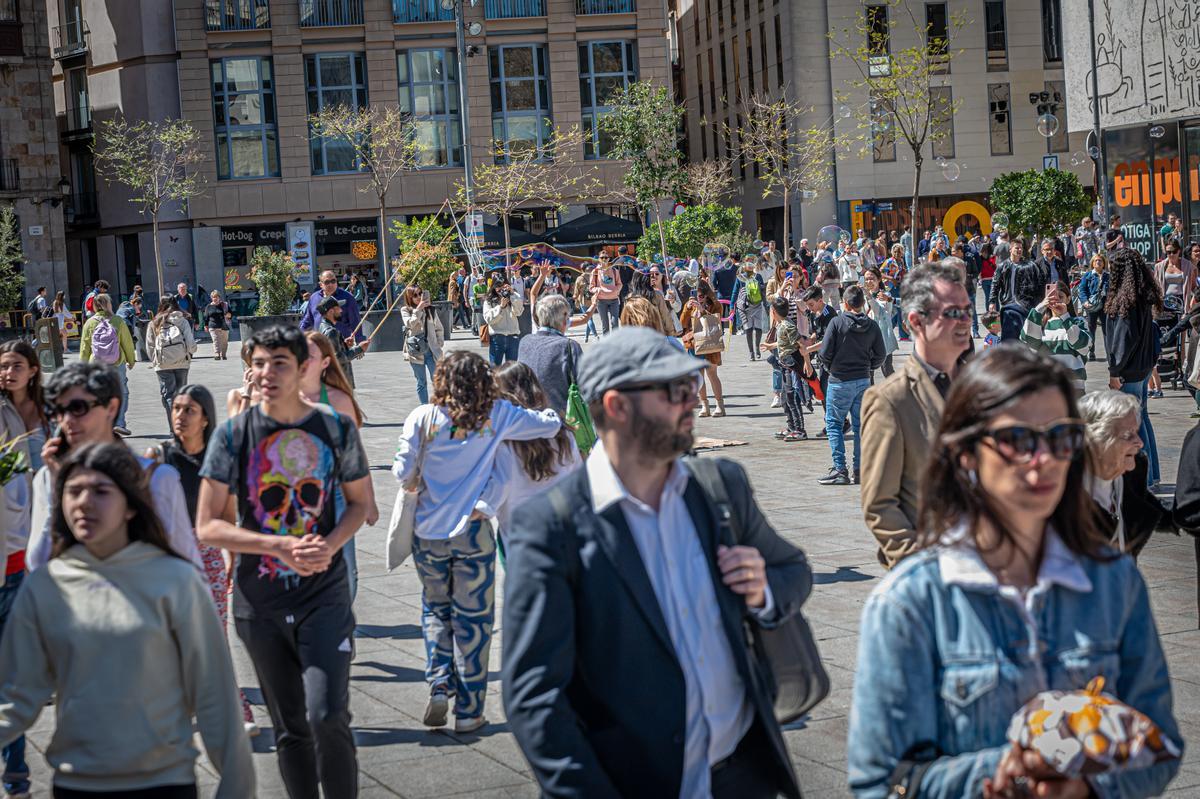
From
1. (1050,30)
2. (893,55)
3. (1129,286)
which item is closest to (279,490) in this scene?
(1129,286)

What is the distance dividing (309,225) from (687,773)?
53301mm

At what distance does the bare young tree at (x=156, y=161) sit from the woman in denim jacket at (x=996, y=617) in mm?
51022

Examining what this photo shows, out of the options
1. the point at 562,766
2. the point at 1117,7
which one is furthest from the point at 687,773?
the point at 1117,7

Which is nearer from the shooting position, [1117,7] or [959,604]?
[959,604]

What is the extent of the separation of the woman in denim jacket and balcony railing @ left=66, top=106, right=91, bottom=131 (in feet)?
202

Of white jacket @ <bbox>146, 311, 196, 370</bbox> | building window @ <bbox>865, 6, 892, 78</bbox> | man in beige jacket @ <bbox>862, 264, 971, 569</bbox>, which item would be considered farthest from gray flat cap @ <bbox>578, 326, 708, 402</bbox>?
building window @ <bbox>865, 6, 892, 78</bbox>

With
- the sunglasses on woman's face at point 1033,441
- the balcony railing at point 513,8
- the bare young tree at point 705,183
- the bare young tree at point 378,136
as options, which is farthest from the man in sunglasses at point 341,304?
the balcony railing at point 513,8

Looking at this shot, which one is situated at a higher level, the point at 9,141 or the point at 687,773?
the point at 9,141

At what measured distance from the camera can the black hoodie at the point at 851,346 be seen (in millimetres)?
13891

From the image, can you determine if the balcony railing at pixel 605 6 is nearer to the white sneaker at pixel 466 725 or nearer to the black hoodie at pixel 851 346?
the black hoodie at pixel 851 346

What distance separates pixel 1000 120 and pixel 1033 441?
59413 millimetres

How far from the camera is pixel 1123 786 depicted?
2568 millimetres

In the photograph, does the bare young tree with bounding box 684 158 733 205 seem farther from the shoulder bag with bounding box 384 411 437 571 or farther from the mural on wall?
the shoulder bag with bounding box 384 411 437 571

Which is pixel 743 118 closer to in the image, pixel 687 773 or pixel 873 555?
pixel 873 555
